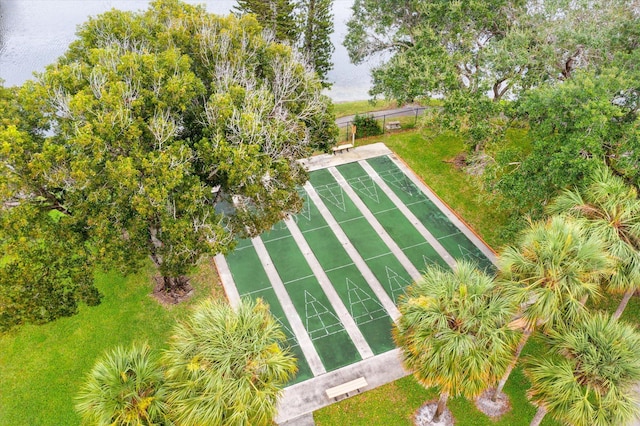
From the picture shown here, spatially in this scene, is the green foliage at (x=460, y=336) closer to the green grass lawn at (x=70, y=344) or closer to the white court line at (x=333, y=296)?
the white court line at (x=333, y=296)

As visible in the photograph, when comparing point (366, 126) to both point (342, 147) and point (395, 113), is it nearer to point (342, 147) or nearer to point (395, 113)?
point (342, 147)

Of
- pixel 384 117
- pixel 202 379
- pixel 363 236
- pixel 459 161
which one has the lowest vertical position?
pixel 363 236

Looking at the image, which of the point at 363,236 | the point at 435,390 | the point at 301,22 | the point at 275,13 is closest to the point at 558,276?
the point at 435,390

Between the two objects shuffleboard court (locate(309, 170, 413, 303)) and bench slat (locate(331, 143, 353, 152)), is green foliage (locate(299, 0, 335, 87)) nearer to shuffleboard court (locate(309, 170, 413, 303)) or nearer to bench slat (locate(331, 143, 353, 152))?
bench slat (locate(331, 143, 353, 152))

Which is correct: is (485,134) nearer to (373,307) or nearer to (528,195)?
(528,195)

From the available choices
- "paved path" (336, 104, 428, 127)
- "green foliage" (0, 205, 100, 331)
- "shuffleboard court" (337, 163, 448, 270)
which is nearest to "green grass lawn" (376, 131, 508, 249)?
"shuffleboard court" (337, 163, 448, 270)
